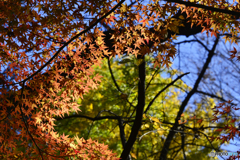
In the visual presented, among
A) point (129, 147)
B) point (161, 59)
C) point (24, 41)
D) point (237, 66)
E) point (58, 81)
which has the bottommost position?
point (129, 147)

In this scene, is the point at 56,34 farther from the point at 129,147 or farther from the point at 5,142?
the point at 129,147

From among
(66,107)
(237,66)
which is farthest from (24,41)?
(237,66)

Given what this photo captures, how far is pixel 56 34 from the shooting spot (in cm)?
271

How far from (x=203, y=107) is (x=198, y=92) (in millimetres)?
453

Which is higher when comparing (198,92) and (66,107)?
(198,92)

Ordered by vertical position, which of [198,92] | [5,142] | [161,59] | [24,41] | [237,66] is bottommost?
[5,142]

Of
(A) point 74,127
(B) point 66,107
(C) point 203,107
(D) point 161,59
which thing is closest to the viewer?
(D) point 161,59

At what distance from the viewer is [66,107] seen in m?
2.37

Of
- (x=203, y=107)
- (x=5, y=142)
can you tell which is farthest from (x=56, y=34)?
(x=203, y=107)

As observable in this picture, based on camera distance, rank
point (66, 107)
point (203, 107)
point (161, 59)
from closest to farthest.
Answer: point (161, 59), point (66, 107), point (203, 107)

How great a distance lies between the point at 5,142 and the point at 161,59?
2123 mm

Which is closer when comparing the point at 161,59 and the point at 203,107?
the point at 161,59

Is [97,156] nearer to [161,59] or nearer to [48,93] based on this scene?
[48,93]

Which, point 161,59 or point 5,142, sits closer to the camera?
point 161,59
